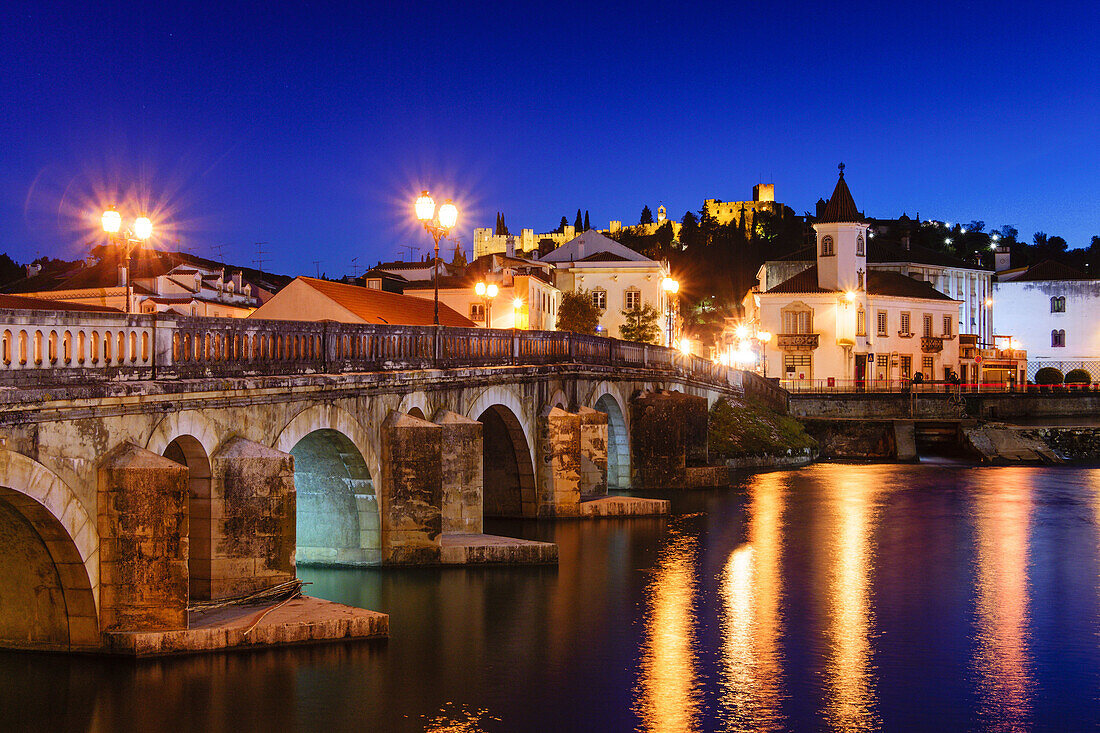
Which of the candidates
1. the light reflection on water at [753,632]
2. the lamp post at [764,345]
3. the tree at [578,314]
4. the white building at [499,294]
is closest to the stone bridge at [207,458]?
the light reflection on water at [753,632]

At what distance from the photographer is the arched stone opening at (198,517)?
1609cm

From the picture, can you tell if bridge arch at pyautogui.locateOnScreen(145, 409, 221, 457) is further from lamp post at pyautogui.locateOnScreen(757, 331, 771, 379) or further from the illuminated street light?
lamp post at pyautogui.locateOnScreen(757, 331, 771, 379)

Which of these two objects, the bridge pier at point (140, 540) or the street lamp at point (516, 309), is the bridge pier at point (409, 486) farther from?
the street lamp at point (516, 309)

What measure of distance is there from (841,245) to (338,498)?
58628 millimetres

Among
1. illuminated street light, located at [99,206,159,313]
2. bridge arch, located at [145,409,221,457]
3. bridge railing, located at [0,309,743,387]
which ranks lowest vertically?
bridge arch, located at [145,409,221,457]

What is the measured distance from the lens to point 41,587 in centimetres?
1430

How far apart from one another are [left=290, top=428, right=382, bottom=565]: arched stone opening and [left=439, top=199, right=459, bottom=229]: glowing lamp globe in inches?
223

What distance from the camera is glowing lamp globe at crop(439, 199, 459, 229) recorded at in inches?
928

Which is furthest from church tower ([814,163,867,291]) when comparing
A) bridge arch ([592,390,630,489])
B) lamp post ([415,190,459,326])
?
lamp post ([415,190,459,326])

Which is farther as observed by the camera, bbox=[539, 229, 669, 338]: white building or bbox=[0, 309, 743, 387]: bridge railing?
bbox=[539, 229, 669, 338]: white building

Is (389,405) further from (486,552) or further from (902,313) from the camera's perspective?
(902,313)

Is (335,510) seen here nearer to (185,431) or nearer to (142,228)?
(142,228)

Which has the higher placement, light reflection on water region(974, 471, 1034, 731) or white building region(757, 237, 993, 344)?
white building region(757, 237, 993, 344)

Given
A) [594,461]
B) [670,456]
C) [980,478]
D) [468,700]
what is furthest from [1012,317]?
[468,700]
